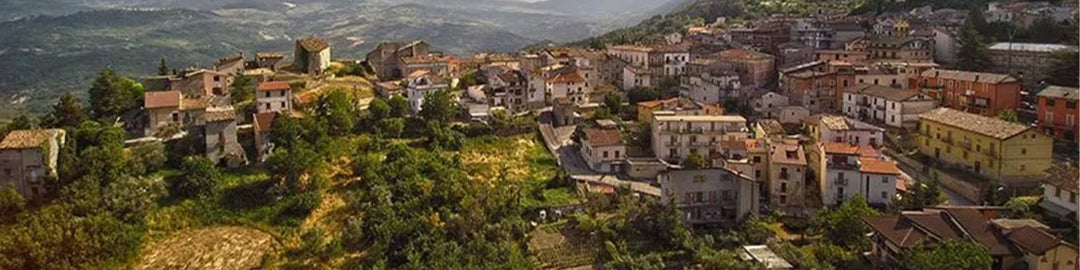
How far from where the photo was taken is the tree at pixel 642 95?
31.3 m

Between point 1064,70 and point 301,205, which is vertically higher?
point 1064,70

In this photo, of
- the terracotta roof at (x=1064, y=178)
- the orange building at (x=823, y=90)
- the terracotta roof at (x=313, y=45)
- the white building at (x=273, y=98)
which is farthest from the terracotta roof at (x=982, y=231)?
the terracotta roof at (x=313, y=45)

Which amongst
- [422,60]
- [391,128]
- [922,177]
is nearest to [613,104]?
[391,128]

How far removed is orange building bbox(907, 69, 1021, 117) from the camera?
86.9 ft

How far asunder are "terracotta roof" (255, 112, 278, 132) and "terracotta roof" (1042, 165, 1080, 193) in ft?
68.1

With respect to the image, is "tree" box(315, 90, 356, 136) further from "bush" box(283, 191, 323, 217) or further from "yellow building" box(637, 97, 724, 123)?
"yellow building" box(637, 97, 724, 123)

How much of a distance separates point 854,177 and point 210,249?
641 inches

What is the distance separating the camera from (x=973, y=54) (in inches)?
1266

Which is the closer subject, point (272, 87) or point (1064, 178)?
point (1064, 178)

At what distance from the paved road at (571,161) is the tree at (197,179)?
1001cm

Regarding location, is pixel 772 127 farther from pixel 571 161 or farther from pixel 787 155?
pixel 571 161

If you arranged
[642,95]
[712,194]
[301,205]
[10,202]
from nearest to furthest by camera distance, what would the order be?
[10,202] → [712,194] → [301,205] → [642,95]

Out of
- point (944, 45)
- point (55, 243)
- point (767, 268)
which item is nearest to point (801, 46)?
point (944, 45)

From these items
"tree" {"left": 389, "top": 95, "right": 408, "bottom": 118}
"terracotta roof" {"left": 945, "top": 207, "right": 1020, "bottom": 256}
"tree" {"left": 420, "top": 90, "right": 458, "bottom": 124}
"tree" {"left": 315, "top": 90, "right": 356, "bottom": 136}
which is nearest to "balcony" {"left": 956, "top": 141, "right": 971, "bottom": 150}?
"terracotta roof" {"left": 945, "top": 207, "right": 1020, "bottom": 256}
